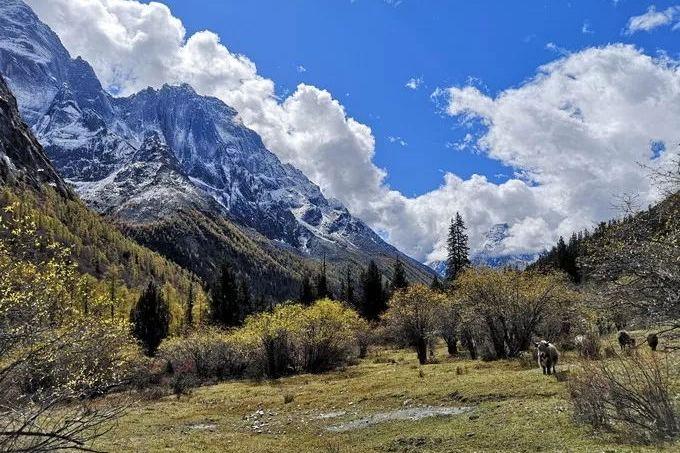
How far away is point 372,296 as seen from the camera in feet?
439

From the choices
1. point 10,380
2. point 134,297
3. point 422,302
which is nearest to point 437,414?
point 10,380

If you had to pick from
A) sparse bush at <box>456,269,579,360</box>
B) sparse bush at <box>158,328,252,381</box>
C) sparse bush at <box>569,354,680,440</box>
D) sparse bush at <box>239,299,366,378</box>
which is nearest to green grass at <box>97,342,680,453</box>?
sparse bush at <box>569,354,680,440</box>

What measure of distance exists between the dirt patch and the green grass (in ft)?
2.30

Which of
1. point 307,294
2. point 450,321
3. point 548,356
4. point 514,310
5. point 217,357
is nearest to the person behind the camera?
point 548,356

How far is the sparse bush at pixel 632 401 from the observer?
14.7 m

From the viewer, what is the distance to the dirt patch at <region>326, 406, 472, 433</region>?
2753 cm

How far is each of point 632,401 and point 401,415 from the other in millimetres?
15637

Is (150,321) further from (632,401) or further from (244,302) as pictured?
(632,401)

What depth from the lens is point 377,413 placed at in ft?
102

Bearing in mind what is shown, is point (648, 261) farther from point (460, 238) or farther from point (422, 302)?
point (460, 238)

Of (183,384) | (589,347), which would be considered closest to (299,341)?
(183,384)

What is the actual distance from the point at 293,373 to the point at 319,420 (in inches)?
1415

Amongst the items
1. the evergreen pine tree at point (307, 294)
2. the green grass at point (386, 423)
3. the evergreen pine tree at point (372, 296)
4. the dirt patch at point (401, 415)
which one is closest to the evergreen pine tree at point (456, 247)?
the evergreen pine tree at point (372, 296)

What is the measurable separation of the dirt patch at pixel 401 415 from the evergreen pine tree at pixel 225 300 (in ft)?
333
